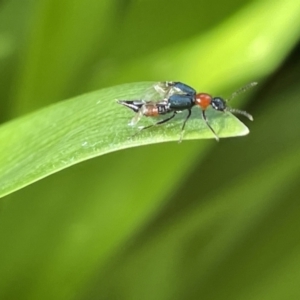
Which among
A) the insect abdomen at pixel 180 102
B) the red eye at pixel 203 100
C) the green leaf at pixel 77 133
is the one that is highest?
the red eye at pixel 203 100

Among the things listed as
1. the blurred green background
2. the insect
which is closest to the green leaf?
the insect

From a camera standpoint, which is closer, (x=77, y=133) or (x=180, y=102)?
(x=77, y=133)

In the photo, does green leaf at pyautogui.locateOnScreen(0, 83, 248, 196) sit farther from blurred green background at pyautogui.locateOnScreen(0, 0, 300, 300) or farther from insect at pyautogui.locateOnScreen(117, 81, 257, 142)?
blurred green background at pyautogui.locateOnScreen(0, 0, 300, 300)

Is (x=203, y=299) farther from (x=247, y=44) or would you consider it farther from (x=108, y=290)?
(x=247, y=44)

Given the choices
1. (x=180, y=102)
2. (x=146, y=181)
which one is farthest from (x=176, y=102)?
(x=146, y=181)

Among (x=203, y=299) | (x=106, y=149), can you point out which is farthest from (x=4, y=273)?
(x=106, y=149)

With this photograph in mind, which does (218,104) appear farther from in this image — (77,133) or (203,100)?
(77,133)

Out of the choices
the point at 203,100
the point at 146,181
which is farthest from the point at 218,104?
the point at 146,181

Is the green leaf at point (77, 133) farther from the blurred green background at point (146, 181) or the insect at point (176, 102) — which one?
the blurred green background at point (146, 181)

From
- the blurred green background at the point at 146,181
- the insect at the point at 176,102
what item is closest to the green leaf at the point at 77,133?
the insect at the point at 176,102

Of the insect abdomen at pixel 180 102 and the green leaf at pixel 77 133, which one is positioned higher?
the insect abdomen at pixel 180 102
